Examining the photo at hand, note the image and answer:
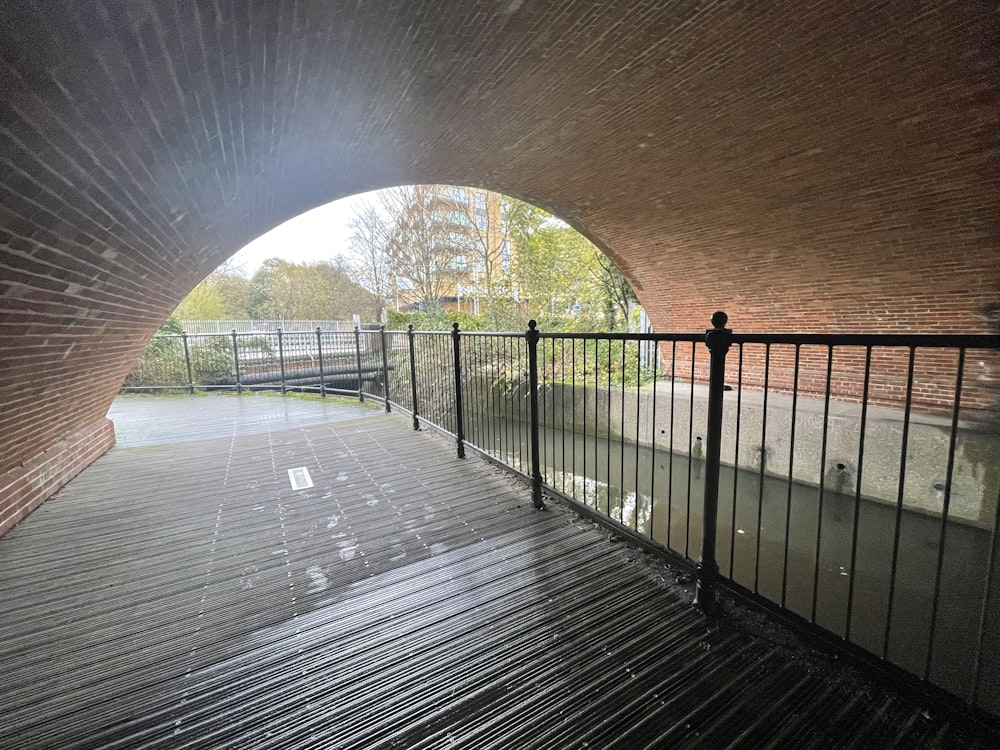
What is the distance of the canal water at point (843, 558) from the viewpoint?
2580 millimetres

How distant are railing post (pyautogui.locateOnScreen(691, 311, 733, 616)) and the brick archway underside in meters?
2.34

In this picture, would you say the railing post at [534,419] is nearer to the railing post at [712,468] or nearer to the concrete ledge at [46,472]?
the railing post at [712,468]

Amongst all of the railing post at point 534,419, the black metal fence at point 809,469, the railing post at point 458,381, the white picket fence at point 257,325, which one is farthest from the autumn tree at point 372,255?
the railing post at point 534,419

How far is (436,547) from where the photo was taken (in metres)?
2.44

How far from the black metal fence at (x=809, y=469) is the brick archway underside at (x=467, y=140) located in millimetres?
1262

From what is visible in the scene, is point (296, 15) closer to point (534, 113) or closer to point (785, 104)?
point (534, 113)

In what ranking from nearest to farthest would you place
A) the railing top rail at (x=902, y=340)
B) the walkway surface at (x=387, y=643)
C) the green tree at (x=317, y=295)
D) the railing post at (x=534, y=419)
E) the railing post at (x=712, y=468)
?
the railing top rail at (x=902, y=340) → the walkway surface at (x=387, y=643) → the railing post at (x=712, y=468) → the railing post at (x=534, y=419) → the green tree at (x=317, y=295)

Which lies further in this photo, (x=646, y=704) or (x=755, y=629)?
(x=755, y=629)

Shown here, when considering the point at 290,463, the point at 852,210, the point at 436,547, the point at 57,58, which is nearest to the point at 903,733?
the point at 436,547

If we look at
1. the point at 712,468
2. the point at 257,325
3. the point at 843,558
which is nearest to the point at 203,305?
the point at 257,325

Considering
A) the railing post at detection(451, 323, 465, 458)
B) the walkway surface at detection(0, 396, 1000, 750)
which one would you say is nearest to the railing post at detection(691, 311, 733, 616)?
the walkway surface at detection(0, 396, 1000, 750)

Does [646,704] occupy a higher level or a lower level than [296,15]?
lower

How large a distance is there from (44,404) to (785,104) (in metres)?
6.84

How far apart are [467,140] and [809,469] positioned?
20.9ft
